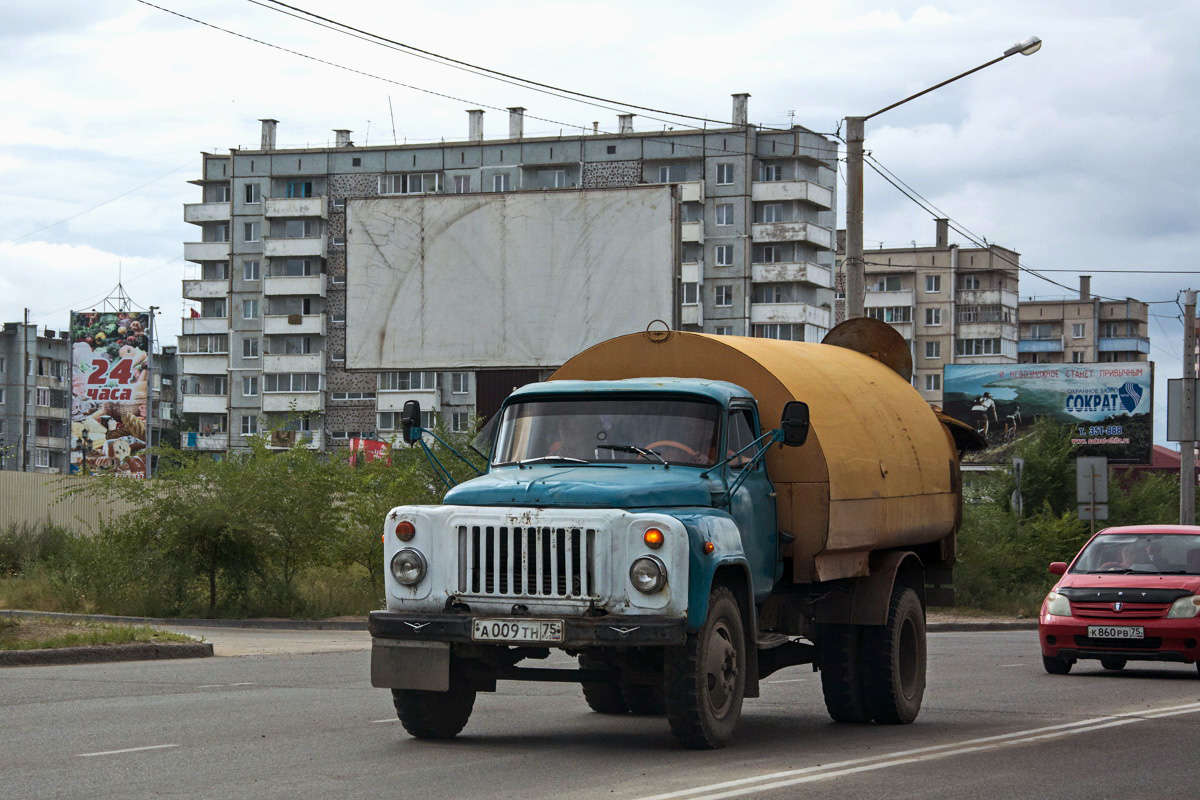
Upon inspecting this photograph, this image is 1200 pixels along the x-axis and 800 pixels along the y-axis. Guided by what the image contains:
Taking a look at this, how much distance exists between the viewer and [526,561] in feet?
31.3

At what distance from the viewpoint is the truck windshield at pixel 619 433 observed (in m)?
10.5

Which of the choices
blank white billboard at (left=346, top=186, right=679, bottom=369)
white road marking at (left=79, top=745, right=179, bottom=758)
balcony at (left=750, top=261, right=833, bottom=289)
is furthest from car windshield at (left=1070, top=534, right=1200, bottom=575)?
balcony at (left=750, top=261, right=833, bottom=289)

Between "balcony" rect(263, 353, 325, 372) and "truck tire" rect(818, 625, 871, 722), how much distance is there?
→ 9808 centimetres

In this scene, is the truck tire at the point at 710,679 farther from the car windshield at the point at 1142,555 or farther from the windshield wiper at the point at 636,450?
the car windshield at the point at 1142,555

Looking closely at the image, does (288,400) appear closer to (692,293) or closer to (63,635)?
(692,293)

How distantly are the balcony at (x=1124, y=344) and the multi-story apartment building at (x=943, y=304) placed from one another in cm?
3560

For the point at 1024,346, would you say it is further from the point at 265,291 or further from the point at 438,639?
the point at 438,639

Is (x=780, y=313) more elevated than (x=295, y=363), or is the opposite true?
(x=780, y=313)

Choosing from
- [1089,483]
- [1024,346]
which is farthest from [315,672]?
[1024,346]

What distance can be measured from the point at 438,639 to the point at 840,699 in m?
3.94

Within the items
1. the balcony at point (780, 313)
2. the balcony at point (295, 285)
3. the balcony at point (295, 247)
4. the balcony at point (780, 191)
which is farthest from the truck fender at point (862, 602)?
the balcony at point (295, 285)

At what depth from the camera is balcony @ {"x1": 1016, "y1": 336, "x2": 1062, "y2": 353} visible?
521 feet

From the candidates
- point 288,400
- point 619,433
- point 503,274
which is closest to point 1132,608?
point 619,433

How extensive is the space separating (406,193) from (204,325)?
29.0 meters
